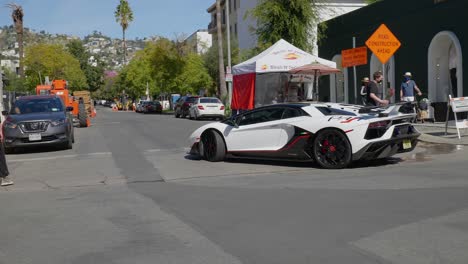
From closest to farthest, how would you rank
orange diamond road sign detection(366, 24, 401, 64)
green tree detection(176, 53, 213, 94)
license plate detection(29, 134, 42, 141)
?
orange diamond road sign detection(366, 24, 401, 64) < license plate detection(29, 134, 42, 141) < green tree detection(176, 53, 213, 94)

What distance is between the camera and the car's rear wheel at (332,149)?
10109 millimetres

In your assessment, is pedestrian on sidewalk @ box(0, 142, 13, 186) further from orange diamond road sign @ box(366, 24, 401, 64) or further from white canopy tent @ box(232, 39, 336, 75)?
white canopy tent @ box(232, 39, 336, 75)

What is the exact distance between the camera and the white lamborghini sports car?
998 centimetres

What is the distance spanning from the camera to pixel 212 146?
11992 millimetres

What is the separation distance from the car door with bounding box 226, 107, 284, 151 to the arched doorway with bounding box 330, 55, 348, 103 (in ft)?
53.2

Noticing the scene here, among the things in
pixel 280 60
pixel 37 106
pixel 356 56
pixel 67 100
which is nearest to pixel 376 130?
pixel 356 56

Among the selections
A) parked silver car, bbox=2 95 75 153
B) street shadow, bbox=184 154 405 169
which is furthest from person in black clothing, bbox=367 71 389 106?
parked silver car, bbox=2 95 75 153

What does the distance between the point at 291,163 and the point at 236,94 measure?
33.8 feet

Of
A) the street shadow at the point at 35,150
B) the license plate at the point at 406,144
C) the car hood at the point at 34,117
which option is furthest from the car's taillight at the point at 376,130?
the street shadow at the point at 35,150

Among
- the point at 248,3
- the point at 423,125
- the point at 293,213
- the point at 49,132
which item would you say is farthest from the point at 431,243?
the point at 248,3

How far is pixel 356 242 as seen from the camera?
17.6 feet

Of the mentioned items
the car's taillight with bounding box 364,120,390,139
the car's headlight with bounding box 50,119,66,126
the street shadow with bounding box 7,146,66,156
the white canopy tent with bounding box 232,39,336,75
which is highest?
the white canopy tent with bounding box 232,39,336,75

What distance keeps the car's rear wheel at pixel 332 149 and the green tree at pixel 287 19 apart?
17983mm

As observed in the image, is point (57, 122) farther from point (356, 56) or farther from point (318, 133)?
point (356, 56)
